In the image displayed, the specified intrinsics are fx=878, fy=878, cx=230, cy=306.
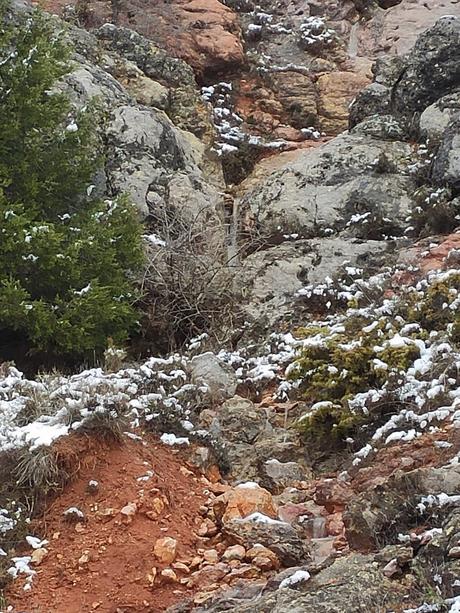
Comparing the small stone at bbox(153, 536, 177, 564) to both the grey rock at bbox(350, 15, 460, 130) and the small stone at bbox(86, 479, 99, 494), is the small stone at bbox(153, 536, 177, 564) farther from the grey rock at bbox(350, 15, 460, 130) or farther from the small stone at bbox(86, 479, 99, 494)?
the grey rock at bbox(350, 15, 460, 130)

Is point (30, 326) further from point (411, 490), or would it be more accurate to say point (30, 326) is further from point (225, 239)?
point (411, 490)

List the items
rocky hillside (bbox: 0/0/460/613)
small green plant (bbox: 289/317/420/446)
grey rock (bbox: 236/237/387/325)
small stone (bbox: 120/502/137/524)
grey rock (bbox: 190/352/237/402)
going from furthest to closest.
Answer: grey rock (bbox: 236/237/387/325) → grey rock (bbox: 190/352/237/402) → small green plant (bbox: 289/317/420/446) → small stone (bbox: 120/502/137/524) → rocky hillside (bbox: 0/0/460/613)

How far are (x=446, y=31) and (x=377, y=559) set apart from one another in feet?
40.7

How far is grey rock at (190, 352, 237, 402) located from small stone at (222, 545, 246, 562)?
250 cm

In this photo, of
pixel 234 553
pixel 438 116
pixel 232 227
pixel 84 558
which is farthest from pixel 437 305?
pixel 438 116

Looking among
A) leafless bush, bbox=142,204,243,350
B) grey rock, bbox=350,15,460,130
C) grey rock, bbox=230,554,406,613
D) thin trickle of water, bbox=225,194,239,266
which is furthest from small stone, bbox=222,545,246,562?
grey rock, bbox=350,15,460,130

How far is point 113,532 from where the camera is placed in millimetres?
4941

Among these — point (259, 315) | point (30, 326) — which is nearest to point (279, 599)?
point (30, 326)

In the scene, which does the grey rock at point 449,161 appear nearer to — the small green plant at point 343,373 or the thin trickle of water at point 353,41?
the small green plant at point 343,373

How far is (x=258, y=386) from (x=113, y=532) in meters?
3.58

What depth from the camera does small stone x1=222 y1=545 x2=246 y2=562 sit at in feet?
15.5

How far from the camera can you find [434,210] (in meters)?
11.6

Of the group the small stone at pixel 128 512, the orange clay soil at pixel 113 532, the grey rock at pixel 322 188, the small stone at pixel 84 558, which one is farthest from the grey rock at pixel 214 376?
the grey rock at pixel 322 188

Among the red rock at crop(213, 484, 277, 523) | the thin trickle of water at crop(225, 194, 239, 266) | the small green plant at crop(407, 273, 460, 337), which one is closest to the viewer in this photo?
the red rock at crop(213, 484, 277, 523)
